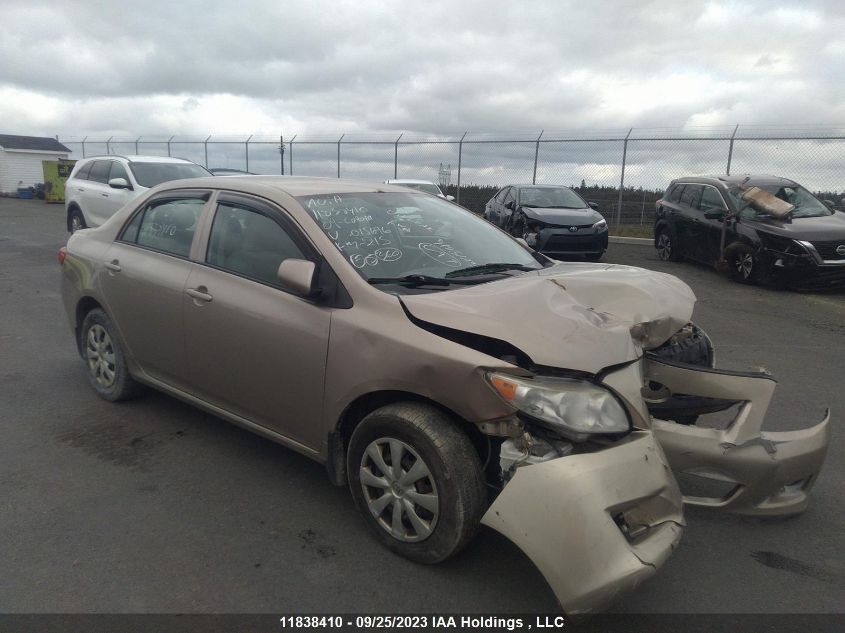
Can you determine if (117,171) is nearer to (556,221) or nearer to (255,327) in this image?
(556,221)

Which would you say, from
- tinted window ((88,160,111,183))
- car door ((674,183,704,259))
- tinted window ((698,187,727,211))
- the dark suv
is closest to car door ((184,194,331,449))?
the dark suv

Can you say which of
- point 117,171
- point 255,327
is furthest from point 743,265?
point 117,171

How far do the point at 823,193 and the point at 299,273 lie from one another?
1391 centimetres

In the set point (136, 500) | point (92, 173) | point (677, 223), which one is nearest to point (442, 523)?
point (136, 500)

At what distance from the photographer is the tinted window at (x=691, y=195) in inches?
476

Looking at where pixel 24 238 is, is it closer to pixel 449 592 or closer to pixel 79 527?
pixel 79 527

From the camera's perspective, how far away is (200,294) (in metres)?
3.71

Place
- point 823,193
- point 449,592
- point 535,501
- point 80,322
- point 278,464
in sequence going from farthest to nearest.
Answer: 1. point 823,193
2. point 80,322
3. point 278,464
4. point 449,592
5. point 535,501

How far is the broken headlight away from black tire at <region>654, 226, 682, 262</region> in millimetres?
11177

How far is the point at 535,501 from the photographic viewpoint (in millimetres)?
2367

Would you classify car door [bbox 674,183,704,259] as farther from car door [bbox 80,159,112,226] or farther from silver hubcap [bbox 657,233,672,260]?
car door [bbox 80,159,112,226]

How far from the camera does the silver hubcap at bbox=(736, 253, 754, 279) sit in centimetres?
1054

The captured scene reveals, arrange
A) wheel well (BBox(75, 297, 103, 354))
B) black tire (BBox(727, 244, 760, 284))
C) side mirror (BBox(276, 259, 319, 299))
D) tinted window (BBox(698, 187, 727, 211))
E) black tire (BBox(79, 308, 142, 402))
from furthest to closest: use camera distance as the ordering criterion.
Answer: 1. tinted window (BBox(698, 187, 727, 211))
2. black tire (BBox(727, 244, 760, 284))
3. wheel well (BBox(75, 297, 103, 354))
4. black tire (BBox(79, 308, 142, 402))
5. side mirror (BBox(276, 259, 319, 299))

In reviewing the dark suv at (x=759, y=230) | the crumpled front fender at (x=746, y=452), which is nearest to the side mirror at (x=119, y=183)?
the dark suv at (x=759, y=230)
